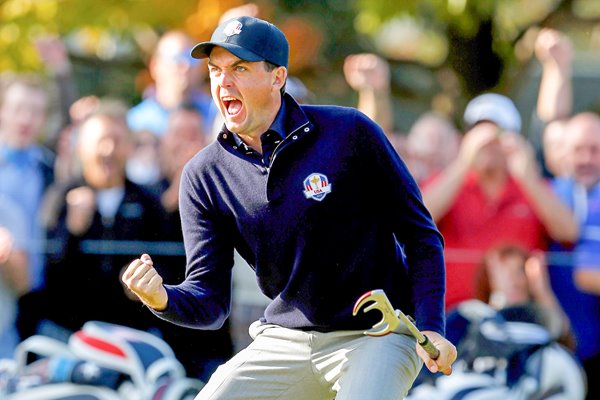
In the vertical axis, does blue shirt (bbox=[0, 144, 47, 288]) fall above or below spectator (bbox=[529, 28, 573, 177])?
below

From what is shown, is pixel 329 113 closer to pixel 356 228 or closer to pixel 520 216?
pixel 356 228

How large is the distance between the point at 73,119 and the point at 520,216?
3168 mm

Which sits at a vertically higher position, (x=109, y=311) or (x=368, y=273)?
(x=368, y=273)

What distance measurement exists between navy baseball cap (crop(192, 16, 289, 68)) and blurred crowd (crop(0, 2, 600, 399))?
2844mm

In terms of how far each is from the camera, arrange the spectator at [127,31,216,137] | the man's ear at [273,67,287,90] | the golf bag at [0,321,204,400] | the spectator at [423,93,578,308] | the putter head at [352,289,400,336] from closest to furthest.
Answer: the putter head at [352,289,400,336], the man's ear at [273,67,287,90], the spectator at [423,93,578,308], the golf bag at [0,321,204,400], the spectator at [127,31,216,137]

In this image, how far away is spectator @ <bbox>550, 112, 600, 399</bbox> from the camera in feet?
25.7

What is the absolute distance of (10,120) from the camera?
8875 millimetres

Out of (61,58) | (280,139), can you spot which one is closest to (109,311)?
(61,58)

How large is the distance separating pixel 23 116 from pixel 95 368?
1.74 metres

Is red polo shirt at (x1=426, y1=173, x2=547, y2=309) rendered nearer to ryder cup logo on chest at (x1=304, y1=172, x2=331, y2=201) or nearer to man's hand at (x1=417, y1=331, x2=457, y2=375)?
ryder cup logo on chest at (x1=304, y1=172, x2=331, y2=201)

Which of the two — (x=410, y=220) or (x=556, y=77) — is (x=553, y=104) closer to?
(x=556, y=77)

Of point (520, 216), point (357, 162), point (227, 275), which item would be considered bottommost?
point (520, 216)

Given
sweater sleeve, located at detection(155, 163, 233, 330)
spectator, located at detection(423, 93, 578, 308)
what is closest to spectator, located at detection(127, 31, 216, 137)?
spectator, located at detection(423, 93, 578, 308)

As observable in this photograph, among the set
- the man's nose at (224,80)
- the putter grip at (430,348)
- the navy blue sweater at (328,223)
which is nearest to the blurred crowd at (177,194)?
the navy blue sweater at (328,223)
